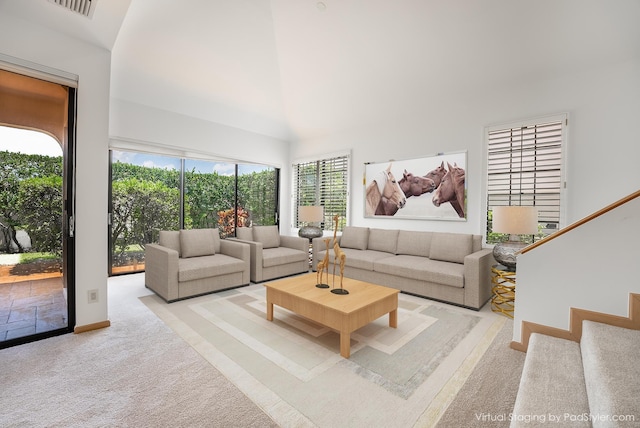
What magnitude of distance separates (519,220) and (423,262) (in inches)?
49.5

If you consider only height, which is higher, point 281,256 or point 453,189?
point 453,189

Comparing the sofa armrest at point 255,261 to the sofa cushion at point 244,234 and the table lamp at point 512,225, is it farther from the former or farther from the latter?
the table lamp at point 512,225

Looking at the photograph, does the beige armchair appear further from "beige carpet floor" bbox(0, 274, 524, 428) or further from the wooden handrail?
the wooden handrail

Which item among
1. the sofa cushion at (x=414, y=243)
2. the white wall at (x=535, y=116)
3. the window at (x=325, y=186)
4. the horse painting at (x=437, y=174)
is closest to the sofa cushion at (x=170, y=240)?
the window at (x=325, y=186)

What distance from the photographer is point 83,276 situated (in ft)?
8.64

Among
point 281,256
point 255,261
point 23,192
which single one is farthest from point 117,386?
point 281,256

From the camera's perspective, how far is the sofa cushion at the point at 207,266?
11.4 feet

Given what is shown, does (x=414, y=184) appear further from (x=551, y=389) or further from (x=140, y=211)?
(x=140, y=211)

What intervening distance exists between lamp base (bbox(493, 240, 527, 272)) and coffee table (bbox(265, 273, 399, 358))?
1.47 m

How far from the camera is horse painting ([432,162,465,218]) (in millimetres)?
4180

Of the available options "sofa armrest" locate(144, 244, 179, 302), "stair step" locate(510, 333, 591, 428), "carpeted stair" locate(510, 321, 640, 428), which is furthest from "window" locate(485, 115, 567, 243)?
"sofa armrest" locate(144, 244, 179, 302)

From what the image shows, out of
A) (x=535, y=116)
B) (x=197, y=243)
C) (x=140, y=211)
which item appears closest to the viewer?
(x=535, y=116)

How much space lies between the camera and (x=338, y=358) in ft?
7.18

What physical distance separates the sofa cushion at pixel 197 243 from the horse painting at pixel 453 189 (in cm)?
352
